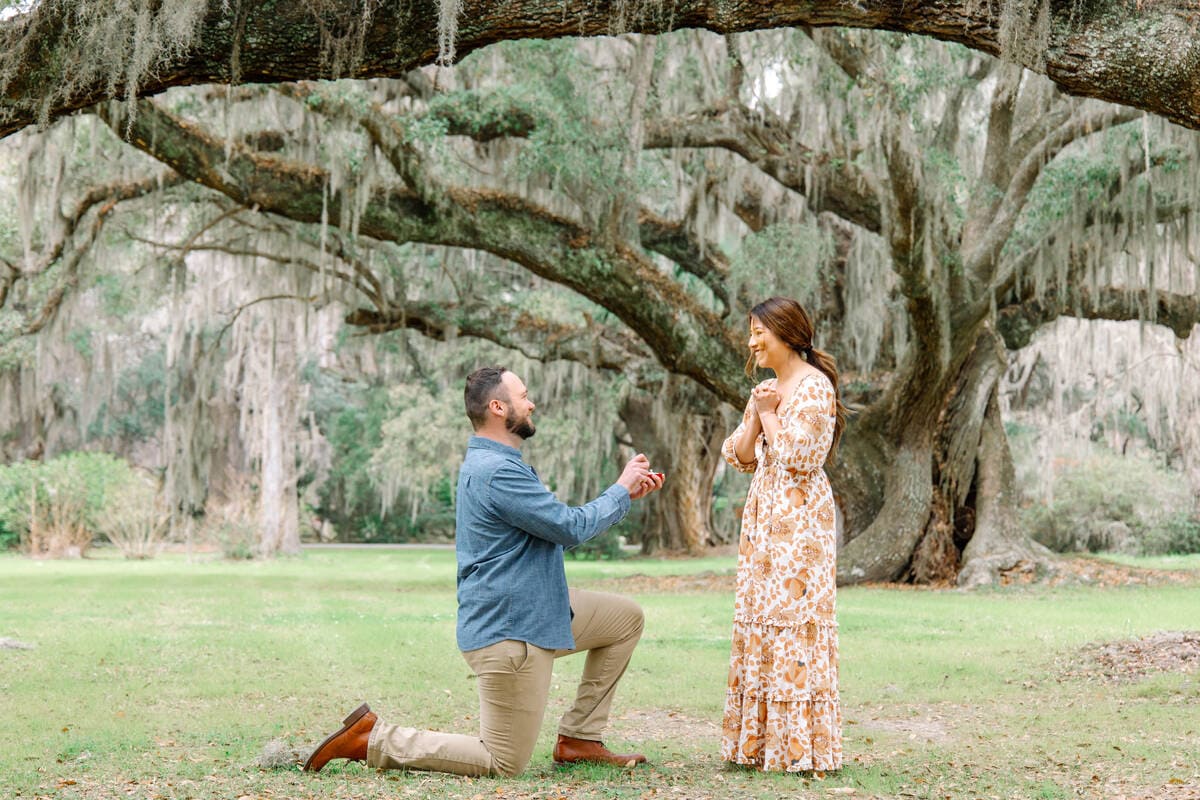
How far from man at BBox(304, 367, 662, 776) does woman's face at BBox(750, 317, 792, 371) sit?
25.2 inches

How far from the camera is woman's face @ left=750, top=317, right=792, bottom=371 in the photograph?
14.8 feet

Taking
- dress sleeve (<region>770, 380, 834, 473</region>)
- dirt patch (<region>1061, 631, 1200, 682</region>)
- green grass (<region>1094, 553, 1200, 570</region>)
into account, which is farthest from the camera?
green grass (<region>1094, 553, 1200, 570</region>)

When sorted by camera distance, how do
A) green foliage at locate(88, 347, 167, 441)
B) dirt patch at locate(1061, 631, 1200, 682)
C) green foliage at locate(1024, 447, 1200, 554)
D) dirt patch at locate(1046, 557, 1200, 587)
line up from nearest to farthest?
dirt patch at locate(1061, 631, 1200, 682)
dirt patch at locate(1046, 557, 1200, 587)
green foliage at locate(1024, 447, 1200, 554)
green foliage at locate(88, 347, 167, 441)

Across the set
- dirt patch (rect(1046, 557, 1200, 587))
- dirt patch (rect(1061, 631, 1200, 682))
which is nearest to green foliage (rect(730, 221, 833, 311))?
dirt patch (rect(1046, 557, 1200, 587))

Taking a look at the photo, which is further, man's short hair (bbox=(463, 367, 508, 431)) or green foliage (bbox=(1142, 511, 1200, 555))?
green foliage (bbox=(1142, 511, 1200, 555))

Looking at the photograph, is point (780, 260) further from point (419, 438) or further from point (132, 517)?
point (132, 517)

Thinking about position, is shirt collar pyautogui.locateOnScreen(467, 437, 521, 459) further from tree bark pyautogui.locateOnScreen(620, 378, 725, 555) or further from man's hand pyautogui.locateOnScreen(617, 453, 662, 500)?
tree bark pyautogui.locateOnScreen(620, 378, 725, 555)

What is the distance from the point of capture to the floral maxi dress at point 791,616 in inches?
167

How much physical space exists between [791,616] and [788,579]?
0.43 ft

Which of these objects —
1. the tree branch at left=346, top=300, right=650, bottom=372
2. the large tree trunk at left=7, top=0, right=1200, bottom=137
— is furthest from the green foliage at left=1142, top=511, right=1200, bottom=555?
the large tree trunk at left=7, top=0, right=1200, bottom=137

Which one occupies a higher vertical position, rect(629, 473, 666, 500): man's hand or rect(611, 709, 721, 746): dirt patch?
rect(629, 473, 666, 500): man's hand

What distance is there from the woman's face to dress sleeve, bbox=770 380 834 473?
0.16m

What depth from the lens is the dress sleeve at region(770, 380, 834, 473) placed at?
14.2 ft

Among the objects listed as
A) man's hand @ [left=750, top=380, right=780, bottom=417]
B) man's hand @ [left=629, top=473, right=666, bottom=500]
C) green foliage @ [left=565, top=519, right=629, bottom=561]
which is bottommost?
green foliage @ [left=565, top=519, right=629, bottom=561]
